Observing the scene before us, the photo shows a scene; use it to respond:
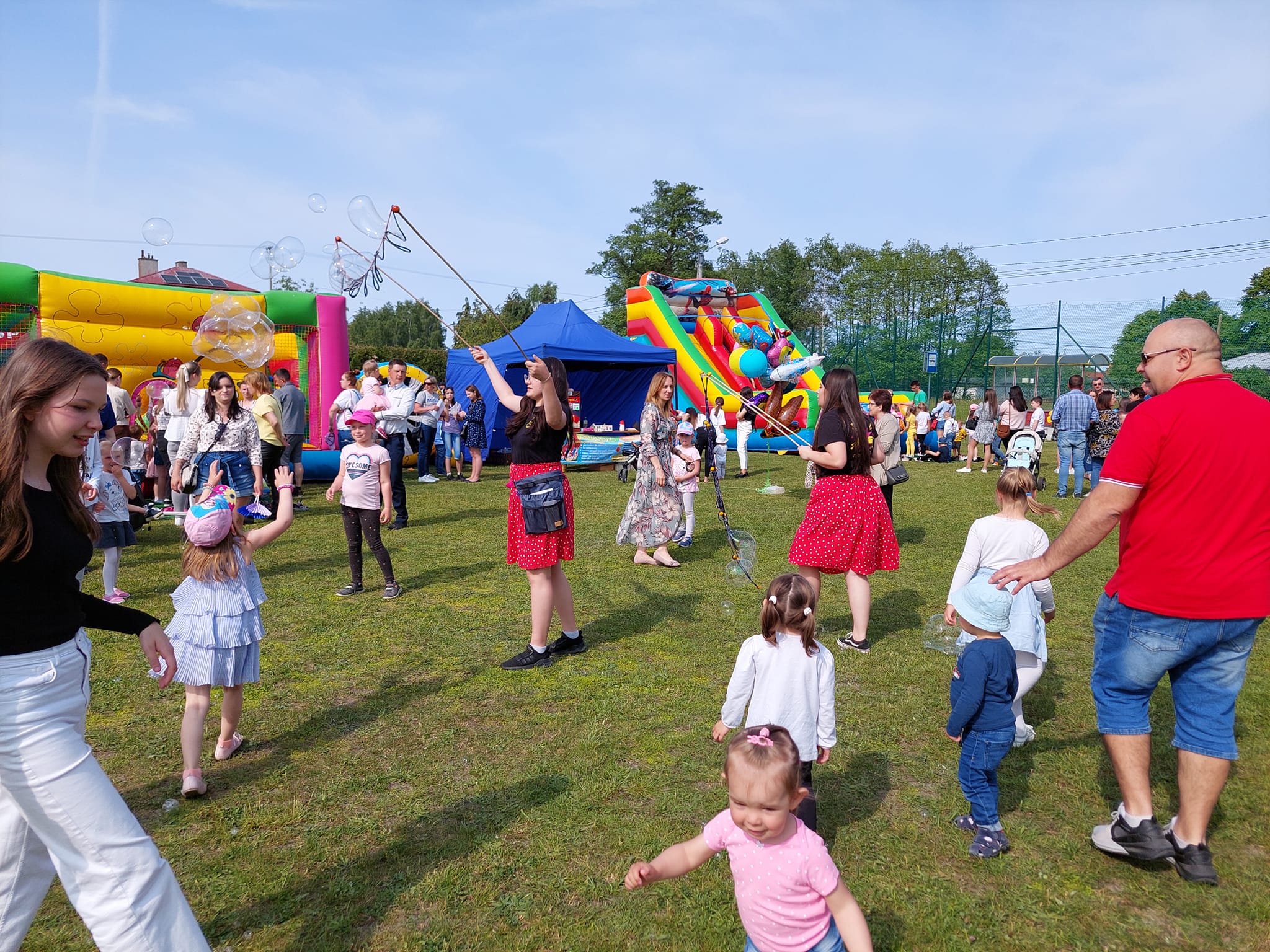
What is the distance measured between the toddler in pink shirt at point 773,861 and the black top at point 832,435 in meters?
→ 3.33

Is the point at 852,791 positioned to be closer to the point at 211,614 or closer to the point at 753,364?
the point at 211,614

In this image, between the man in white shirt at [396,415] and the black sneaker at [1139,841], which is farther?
the man in white shirt at [396,415]

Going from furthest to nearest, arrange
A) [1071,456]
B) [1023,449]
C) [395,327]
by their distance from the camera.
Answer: [395,327]
[1071,456]
[1023,449]

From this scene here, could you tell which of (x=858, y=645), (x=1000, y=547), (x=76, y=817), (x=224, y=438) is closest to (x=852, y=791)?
(x=1000, y=547)

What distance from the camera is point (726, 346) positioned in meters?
23.6

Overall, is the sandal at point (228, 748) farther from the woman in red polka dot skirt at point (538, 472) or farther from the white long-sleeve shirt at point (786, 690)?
the white long-sleeve shirt at point (786, 690)

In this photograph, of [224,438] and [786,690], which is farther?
[224,438]

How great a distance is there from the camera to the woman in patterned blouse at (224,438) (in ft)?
24.3

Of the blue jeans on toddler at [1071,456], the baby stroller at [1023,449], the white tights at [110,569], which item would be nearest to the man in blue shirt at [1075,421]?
the blue jeans on toddler at [1071,456]

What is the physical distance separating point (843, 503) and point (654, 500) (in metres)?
3.24

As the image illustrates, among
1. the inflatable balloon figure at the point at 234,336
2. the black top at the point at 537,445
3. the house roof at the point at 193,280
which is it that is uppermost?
the house roof at the point at 193,280

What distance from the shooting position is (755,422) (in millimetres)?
21438

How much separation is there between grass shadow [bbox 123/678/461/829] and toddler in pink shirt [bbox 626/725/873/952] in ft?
8.48

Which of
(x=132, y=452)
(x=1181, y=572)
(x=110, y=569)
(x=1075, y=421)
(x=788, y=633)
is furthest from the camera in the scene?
(x=1075, y=421)
